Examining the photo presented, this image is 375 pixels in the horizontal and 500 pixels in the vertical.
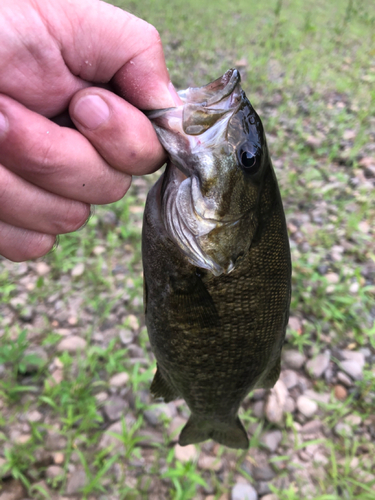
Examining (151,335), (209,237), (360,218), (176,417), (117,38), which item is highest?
(117,38)

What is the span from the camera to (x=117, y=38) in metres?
1.11

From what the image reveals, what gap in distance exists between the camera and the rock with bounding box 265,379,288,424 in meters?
2.35

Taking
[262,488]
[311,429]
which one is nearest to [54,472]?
[262,488]

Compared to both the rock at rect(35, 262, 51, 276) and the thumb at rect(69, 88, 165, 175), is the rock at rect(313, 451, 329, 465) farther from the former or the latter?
the rock at rect(35, 262, 51, 276)

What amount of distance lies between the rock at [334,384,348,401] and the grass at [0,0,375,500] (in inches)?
2.1

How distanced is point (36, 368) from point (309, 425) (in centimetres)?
195

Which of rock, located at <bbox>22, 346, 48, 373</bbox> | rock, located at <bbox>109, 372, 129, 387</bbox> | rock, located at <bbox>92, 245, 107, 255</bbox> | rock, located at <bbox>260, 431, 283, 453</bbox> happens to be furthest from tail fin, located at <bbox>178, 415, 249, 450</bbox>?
rock, located at <bbox>92, 245, 107, 255</bbox>

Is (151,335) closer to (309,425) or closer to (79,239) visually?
(309,425)

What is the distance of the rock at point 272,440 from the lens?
2.27 metres

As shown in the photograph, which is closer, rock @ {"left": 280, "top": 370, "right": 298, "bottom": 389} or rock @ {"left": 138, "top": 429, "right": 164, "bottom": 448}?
rock @ {"left": 138, "top": 429, "right": 164, "bottom": 448}

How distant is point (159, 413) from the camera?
2.37 m

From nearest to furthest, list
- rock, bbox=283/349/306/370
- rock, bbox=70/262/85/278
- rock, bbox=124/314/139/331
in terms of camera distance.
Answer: rock, bbox=283/349/306/370 < rock, bbox=124/314/139/331 < rock, bbox=70/262/85/278

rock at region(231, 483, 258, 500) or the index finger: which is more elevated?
the index finger

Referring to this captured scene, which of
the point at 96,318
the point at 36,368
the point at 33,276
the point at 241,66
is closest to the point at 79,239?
the point at 33,276
